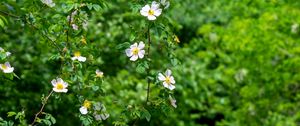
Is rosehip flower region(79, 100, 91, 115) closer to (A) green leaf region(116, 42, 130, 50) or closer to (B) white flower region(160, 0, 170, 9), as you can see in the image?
(A) green leaf region(116, 42, 130, 50)

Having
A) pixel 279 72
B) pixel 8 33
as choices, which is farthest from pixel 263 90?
pixel 8 33

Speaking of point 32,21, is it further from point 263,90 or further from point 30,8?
point 263,90

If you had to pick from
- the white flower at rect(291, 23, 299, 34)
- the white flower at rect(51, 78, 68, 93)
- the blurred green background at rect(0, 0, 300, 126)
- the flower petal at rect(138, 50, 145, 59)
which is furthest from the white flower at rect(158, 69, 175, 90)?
the white flower at rect(291, 23, 299, 34)

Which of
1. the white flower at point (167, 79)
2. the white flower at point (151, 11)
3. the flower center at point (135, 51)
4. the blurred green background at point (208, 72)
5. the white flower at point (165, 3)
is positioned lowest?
the white flower at point (167, 79)


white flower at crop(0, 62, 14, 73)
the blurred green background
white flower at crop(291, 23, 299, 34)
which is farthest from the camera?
white flower at crop(291, 23, 299, 34)

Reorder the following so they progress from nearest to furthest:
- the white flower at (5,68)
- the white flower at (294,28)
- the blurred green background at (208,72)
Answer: the white flower at (5,68) → the blurred green background at (208,72) → the white flower at (294,28)

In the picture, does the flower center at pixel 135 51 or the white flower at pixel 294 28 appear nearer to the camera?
the flower center at pixel 135 51

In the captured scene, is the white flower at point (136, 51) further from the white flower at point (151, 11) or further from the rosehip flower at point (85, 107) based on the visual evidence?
the rosehip flower at point (85, 107)

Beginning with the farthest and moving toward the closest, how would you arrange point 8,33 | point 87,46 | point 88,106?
point 8,33
point 87,46
point 88,106

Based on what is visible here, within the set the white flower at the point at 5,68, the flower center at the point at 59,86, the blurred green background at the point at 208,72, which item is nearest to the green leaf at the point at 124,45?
the flower center at the point at 59,86

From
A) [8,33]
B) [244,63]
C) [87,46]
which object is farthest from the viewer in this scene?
[244,63]

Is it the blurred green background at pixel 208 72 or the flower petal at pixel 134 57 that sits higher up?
the blurred green background at pixel 208 72
